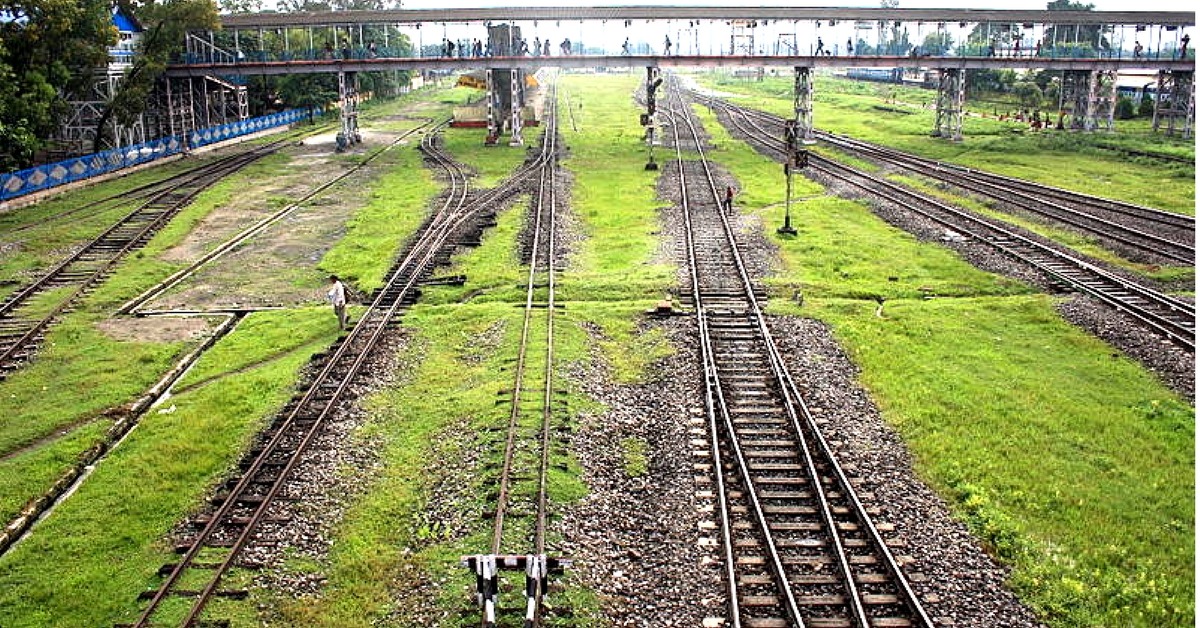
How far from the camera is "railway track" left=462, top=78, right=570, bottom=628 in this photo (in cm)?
1165

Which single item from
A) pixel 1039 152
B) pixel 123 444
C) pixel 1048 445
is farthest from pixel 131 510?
pixel 1039 152

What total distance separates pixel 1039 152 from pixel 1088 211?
23.2 m

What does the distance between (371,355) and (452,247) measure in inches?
453

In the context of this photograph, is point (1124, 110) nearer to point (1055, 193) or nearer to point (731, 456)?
point (1055, 193)

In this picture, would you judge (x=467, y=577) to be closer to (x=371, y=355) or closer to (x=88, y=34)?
(x=371, y=355)

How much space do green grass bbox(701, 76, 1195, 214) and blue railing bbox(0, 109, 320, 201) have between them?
139 feet

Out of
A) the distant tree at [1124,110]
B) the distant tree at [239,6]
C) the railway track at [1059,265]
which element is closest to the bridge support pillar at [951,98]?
the railway track at [1059,265]

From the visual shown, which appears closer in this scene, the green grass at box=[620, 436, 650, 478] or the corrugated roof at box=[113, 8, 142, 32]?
the green grass at box=[620, 436, 650, 478]

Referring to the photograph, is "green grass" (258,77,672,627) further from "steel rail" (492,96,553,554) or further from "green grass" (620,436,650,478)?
"green grass" (620,436,650,478)

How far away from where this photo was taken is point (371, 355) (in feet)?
75.3

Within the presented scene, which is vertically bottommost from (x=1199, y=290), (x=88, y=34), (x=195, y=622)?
(x=195, y=622)

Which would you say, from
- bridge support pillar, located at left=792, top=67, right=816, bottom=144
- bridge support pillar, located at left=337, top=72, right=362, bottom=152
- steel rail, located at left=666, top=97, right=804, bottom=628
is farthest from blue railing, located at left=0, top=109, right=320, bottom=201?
bridge support pillar, located at left=792, top=67, right=816, bottom=144

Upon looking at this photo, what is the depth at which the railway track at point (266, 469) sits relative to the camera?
13.1 meters

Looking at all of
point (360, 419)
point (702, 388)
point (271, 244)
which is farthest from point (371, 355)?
point (271, 244)
